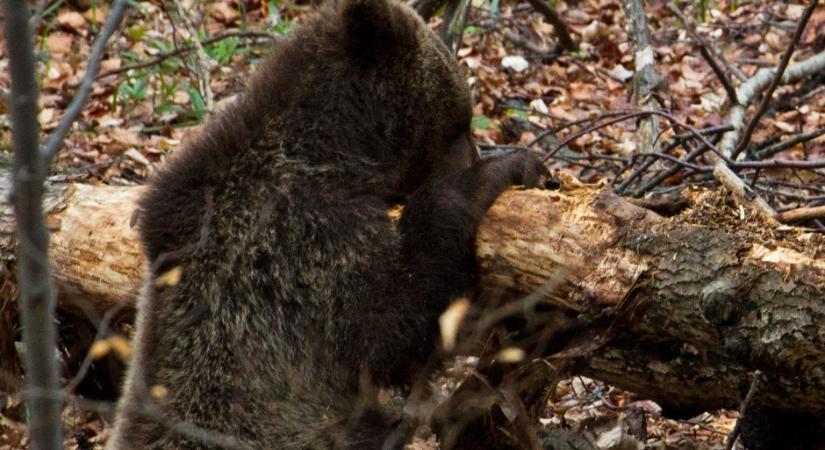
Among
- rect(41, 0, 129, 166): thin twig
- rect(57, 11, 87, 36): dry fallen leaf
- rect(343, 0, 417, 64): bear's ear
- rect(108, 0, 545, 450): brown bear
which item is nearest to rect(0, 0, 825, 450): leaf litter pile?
rect(57, 11, 87, 36): dry fallen leaf

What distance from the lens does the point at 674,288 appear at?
12.1 ft

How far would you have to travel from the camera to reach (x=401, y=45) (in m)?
4.46

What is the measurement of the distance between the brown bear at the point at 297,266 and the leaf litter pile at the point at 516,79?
183 centimetres

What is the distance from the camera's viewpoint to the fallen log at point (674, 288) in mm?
3529

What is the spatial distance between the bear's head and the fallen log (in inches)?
23.8

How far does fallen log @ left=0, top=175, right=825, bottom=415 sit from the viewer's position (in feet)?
11.6

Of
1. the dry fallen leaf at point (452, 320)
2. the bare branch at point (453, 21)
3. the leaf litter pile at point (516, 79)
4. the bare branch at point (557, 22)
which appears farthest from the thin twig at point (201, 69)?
the dry fallen leaf at point (452, 320)

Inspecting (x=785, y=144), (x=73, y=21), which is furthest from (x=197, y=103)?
(x=785, y=144)

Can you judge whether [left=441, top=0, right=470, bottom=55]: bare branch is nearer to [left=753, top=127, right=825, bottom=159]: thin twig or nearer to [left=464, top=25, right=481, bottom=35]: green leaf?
[left=753, top=127, right=825, bottom=159]: thin twig

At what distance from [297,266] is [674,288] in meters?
1.41

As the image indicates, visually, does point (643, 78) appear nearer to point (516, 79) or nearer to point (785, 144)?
point (785, 144)

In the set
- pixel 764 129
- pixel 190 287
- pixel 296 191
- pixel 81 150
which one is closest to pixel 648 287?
pixel 296 191

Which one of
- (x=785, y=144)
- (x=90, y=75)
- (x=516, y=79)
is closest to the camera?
(x=90, y=75)

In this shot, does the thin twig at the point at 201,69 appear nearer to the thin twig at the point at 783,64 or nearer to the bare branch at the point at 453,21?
the bare branch at the point at 453,21
